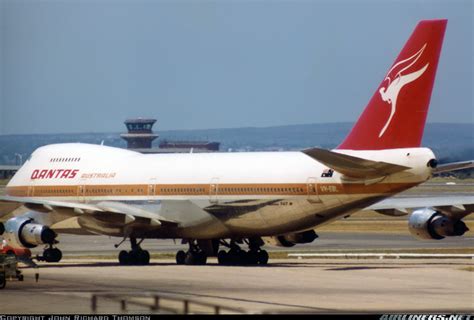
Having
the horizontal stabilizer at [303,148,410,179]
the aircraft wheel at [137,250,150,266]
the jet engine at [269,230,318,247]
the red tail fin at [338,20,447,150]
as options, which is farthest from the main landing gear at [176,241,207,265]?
the red tail fin at [338,20,447,150]

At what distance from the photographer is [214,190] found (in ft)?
161

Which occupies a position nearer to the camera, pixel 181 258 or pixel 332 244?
pixel 181 258

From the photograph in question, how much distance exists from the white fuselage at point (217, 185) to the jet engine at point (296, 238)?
11.4 ft

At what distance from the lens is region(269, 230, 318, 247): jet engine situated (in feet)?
168

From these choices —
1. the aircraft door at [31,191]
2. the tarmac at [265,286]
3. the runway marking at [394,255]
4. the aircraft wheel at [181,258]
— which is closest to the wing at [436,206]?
the runway marking at [394,255]

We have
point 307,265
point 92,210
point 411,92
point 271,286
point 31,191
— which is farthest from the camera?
point 31,191

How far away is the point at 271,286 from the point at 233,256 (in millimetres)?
13712

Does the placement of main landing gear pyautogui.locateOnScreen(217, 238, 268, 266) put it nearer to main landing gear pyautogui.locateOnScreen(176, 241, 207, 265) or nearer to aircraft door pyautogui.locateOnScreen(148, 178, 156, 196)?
main landing gear pyautogui.locateOnScreen(176, 241, 207, 265)

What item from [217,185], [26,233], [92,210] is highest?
[217,185]

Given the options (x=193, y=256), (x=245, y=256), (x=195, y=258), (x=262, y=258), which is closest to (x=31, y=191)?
(x=193, y=256)

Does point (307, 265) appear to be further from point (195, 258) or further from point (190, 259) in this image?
point (190, 259)

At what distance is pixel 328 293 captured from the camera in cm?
3412

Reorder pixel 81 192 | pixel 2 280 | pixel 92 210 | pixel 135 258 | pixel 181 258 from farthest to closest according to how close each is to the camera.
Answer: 1. pixel 81 192
2. pixel 181 258
3. pixel 135 258
4. pixel 92 210
5. pixel 2 280

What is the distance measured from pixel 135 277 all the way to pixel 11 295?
843 centimetres
